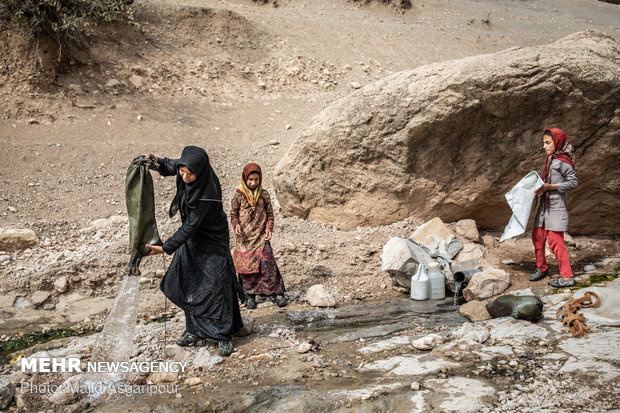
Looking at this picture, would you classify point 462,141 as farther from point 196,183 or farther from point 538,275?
point 196,183

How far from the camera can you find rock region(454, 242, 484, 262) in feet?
17.6

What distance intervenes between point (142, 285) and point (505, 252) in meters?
3.95

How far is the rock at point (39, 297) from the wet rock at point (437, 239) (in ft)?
12.4

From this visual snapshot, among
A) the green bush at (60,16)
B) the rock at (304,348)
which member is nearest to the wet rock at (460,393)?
the rock at (304,348)

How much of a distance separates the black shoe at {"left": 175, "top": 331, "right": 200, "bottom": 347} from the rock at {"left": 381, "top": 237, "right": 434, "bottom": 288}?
6.56ft

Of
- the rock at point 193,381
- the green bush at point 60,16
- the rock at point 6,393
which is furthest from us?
the green bush at point 60,16

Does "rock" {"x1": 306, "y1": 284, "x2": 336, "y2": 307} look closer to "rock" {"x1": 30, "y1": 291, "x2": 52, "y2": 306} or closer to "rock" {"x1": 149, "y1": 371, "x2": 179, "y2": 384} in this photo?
"rock" {"x1": 149, "y1": 371, "x2": 179, "y2": 384}

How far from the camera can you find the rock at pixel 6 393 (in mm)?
3080

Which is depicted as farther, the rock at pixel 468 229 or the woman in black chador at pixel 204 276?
the rock at pixel 468 229

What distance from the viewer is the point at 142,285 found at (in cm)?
Result: 527

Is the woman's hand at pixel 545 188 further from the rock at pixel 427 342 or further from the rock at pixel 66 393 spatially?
the rock at pixel 66 393

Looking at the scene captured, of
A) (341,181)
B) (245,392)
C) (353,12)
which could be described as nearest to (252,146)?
(341,181)

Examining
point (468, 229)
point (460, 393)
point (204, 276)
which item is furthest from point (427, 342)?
point (468, 229)

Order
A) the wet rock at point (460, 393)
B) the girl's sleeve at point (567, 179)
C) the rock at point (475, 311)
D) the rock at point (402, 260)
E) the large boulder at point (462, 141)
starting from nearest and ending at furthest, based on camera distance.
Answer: the wet rock at point (460, 393) → the rock at point (475, 311) → the girl's sleeve at point (567, 179) → the rock at point (402, 260) → the large boulder at point (462, 141)
